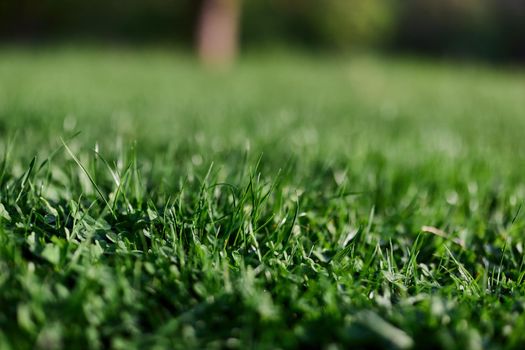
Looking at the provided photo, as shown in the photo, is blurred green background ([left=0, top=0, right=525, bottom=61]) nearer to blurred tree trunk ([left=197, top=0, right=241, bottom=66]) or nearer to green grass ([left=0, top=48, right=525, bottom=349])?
blurred tree trunk ([left=197, top=0, right=241, bottom=66])

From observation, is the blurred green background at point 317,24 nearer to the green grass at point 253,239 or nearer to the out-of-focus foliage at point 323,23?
the out-of-focus foliage at point 323,23

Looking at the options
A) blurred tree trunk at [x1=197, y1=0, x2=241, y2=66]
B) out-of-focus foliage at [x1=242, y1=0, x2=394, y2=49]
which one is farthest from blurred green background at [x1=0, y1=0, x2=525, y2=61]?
blurred tree trunk at [x1=197, y1=0, x2=241, y2=66]

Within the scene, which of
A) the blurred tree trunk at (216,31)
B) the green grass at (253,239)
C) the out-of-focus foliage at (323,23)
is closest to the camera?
the green grass at (253,239)

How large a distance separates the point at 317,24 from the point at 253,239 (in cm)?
1381

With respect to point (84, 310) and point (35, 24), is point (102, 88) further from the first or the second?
point (35, 24)

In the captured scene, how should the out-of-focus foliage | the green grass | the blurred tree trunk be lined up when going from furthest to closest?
the out-of-focus foliage < the blurred tree trunk < the green grass

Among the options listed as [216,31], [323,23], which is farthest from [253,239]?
[323,23]

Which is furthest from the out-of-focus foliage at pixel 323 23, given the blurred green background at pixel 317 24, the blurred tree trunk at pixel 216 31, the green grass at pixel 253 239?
the green grass at pixel 253 239

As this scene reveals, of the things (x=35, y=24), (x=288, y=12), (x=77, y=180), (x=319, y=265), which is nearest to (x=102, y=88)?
(x=77, y=180)

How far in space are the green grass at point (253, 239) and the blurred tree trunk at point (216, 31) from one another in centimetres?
730

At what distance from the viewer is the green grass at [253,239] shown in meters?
1.21

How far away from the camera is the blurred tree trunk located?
10.3m

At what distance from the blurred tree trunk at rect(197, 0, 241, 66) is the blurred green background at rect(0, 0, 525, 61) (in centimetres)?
171

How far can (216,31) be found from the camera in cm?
1051
